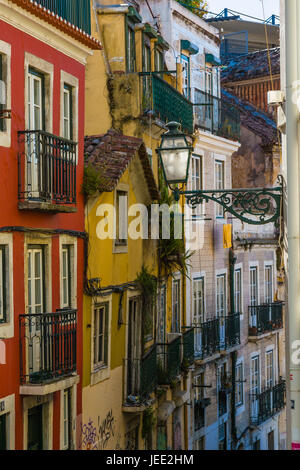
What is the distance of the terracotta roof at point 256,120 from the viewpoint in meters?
31.2

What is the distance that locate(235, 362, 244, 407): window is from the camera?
2933 cm

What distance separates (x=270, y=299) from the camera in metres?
32.4

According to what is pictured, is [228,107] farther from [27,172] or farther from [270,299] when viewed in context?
[27,172]

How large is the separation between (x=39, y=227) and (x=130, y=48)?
7.47 metres

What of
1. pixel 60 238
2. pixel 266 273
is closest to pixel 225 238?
pixel 266 273

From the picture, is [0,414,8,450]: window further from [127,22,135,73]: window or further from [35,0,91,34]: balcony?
[127,22,135,73]: window

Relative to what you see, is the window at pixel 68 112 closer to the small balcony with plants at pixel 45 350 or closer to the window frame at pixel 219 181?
the small balcony with plants at pixel 45 350

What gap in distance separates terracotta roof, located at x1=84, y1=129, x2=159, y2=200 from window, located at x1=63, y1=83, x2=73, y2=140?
2.93 ft

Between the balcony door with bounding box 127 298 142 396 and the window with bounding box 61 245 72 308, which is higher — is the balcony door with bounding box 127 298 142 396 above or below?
below

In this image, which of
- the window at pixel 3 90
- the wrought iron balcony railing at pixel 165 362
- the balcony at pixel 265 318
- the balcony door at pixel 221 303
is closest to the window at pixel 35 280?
the window at pixel 3 90

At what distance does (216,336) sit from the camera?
86.5 ft

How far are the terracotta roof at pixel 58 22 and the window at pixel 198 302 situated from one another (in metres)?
10.8

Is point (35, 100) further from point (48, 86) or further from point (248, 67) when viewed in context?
point (248, 67)

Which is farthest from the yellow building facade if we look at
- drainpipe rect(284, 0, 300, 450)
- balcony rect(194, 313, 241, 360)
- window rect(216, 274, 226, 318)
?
drainpipe rect(284, 0, 300, 450)
